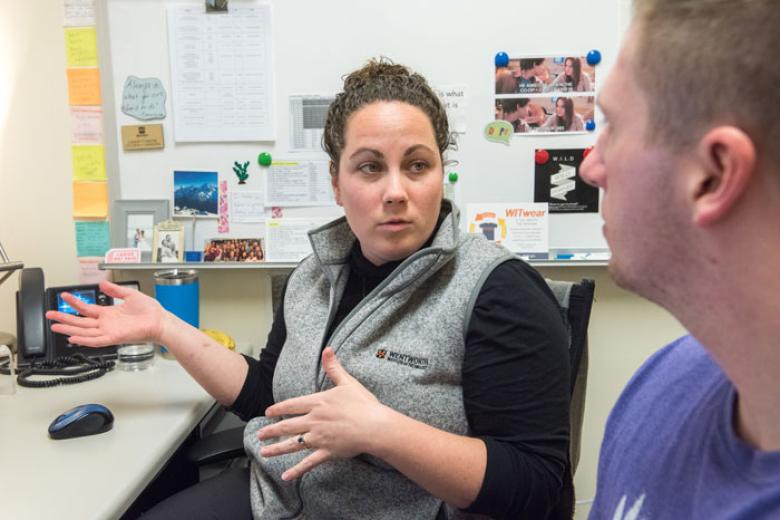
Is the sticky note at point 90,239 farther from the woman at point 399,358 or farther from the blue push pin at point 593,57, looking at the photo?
the blue push pin at point 593,57

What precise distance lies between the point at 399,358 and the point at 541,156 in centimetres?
107

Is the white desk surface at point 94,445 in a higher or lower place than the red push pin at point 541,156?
lower

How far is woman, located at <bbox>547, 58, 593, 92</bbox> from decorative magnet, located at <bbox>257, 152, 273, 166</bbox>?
91 cm

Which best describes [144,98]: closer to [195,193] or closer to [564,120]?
[195,193]

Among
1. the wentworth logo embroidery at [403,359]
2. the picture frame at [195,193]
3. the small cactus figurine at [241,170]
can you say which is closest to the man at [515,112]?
the small cactus figurine at [241,170]

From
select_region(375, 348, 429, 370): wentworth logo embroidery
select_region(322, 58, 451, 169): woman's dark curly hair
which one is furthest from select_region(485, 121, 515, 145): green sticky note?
select_region(375, 348, 429, 370): wentworth logo embroidery

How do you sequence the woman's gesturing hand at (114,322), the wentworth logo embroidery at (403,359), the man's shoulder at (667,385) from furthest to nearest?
the woman's gesturing hand at (114,322) < the wentworth logo embroidery at (403,359) < the man's shoulder at (667,385)

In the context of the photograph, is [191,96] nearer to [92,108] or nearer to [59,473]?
[92,108]

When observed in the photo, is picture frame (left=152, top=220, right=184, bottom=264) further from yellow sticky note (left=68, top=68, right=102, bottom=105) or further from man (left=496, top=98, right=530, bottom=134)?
man (left=496, top=98, right=530, bottom=134)

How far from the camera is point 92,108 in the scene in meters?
1.79

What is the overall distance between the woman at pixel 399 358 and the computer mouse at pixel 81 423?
0.51 feet

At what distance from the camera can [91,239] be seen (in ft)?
6.05

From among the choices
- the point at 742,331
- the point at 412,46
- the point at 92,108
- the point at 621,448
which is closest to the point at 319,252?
the point at 621,448

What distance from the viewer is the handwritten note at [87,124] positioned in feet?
5.90
